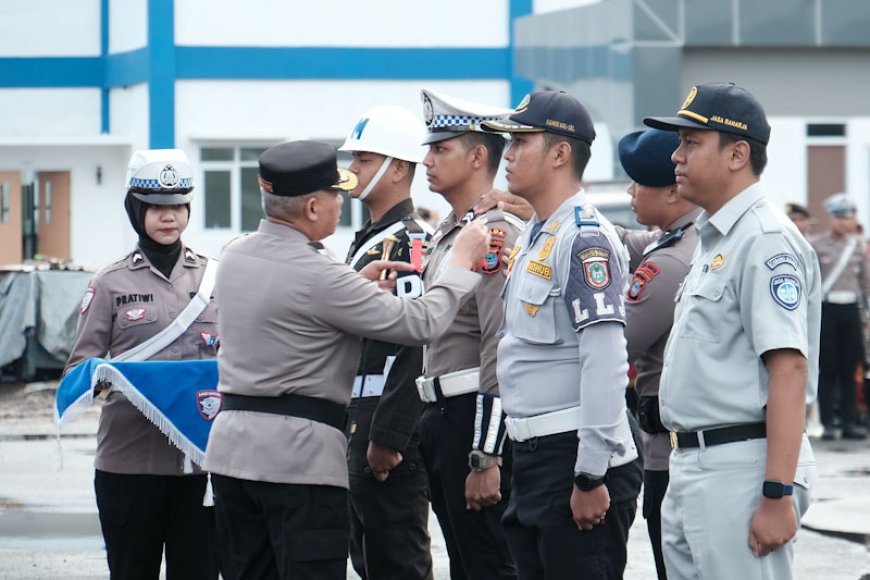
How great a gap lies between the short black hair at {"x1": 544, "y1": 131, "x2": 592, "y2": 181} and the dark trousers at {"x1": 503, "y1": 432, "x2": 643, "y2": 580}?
93 centimetres

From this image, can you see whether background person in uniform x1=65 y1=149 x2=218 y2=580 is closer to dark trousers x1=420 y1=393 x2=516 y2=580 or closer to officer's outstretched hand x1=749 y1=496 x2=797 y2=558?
dark trousers x1=420 y1=393 x2=516 y2=580

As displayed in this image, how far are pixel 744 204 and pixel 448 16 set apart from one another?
22.5 m

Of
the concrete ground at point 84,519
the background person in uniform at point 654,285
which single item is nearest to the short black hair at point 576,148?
the background person in uniform at point 654,285

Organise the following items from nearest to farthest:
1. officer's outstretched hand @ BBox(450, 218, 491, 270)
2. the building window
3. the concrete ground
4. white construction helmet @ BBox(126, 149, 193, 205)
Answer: officer's outstretched hand @ BBox(450, 218, 491, 270)
white construction helmet @ BBox(126, 149, 193, 205)
the concrete ground
the building window

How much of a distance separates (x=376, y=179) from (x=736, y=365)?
229 cm

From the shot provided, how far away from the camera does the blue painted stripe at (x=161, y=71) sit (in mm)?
25328

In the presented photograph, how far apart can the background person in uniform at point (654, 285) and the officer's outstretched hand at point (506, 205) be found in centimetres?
43

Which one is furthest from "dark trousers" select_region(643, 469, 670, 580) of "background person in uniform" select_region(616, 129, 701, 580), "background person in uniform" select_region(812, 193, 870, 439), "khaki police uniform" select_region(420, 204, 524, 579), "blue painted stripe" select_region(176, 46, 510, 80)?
"blue painted stripe" select_region(176, 46, 510, 80)

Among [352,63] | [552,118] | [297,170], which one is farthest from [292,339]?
[352,63]

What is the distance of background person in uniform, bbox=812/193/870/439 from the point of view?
13.8m

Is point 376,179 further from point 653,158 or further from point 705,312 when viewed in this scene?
point 705,312

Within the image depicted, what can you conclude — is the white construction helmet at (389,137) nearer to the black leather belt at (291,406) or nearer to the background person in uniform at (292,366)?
the background person in uniform at (292,366)

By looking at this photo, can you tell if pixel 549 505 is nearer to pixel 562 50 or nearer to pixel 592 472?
pixel 592 472

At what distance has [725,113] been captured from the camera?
4203mm
